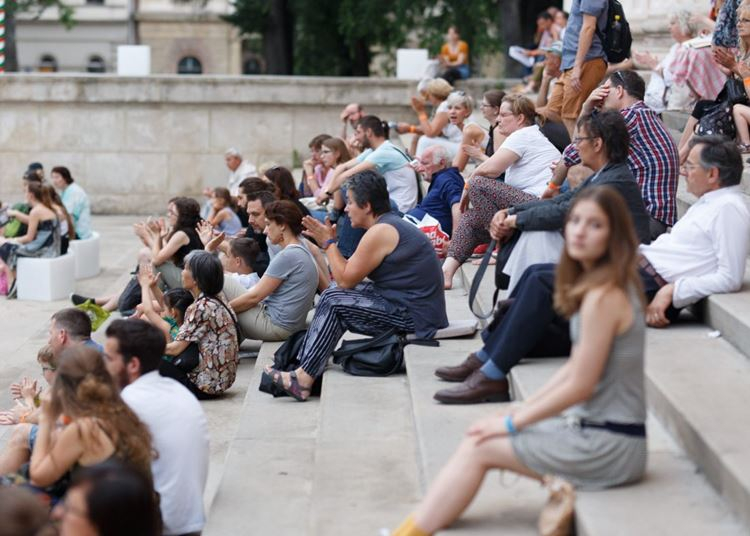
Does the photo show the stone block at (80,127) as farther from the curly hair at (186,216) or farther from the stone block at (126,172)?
the curly hair at (186,216)

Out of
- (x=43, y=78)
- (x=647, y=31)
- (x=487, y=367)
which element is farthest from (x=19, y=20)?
(x=487, y=367)

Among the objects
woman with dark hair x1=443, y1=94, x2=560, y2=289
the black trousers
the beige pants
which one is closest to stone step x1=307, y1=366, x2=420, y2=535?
the black trousers

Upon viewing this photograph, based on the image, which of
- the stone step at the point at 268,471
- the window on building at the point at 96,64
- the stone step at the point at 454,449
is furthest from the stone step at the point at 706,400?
the window on building at the point at 96,64

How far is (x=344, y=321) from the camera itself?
7.49 meters

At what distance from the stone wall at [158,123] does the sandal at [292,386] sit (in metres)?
12.8

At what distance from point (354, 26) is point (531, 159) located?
1530 cm

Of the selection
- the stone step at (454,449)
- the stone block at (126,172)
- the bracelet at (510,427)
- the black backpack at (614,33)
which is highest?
the black backpack at (614,33)

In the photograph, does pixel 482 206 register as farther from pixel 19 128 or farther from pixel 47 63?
pixel 47 63

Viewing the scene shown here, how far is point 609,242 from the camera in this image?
174 inches

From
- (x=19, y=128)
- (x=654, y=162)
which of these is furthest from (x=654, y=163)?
(x=19, y=128)

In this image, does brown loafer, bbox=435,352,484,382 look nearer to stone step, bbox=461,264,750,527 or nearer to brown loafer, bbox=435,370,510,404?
brown loafer, bbox=435,370,510,404

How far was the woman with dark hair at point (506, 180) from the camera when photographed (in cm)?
874

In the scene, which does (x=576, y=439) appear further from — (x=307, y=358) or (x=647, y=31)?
(x=647, y=31)

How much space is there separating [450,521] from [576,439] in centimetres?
52
